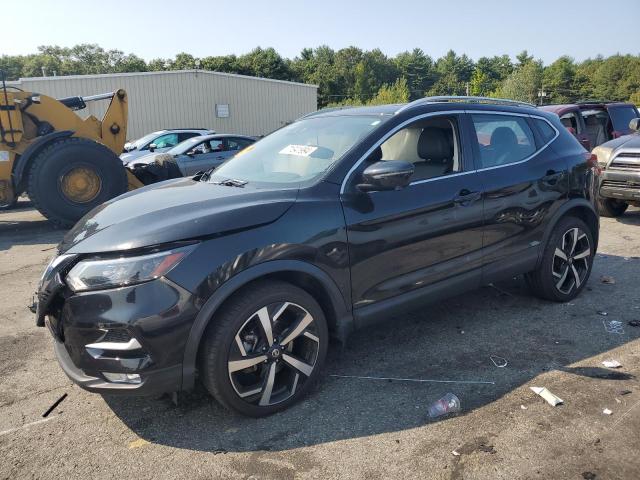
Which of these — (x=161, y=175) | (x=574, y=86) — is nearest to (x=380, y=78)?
(x=574, y=86)

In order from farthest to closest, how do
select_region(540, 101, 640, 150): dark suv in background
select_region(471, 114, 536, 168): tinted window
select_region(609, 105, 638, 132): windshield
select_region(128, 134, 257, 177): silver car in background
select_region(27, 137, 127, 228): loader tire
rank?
select_region(128, 134, 257, 177): silver car in background
select_region(609, 105, 638, 132): windshield
select_region(540, 101, 640, 150): dark suv in background
select_region(27, 137, 127, 228): loader tire
select_region(471, 114, 536, 168): tinted window

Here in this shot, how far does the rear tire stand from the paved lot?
509cm

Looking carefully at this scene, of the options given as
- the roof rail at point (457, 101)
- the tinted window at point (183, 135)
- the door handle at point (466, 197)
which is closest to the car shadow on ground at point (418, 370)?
the door handle at point (466, 197)

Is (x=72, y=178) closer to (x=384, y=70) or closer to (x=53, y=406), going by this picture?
(x=53, y=406)

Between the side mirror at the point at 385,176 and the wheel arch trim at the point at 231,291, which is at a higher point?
the side mirror at the point at 385,176

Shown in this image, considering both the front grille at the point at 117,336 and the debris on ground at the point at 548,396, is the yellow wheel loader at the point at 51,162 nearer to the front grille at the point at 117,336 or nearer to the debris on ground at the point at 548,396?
the front grille at the point at 117,336

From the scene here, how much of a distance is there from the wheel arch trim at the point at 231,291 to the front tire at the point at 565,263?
2276 millimetres

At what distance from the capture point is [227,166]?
13.4 feet

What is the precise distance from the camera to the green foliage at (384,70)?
7475cm

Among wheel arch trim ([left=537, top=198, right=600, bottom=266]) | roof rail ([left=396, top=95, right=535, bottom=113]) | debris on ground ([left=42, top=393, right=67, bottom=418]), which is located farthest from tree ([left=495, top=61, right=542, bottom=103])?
debris on ground ([left=42, top=393, right=67, bottom=418])

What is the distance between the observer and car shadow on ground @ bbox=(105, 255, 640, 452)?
292 centimetres

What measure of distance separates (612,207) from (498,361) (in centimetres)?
647

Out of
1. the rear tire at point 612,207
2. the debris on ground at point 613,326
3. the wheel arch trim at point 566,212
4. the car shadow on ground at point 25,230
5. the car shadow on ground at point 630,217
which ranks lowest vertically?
the car shadow on ground at point 25,230

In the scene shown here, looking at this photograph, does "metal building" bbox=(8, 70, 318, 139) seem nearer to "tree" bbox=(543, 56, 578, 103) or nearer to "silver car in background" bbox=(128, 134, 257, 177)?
"silver car in background" bbox=(128, 134, 257, 177)
